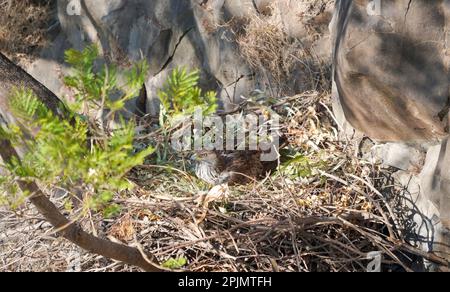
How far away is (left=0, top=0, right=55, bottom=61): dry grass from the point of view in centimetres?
907

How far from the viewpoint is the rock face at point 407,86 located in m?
3.74

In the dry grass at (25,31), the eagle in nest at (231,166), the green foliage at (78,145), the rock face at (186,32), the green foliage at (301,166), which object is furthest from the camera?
the dry grass at (25,31)

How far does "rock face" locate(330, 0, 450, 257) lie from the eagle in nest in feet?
2.55

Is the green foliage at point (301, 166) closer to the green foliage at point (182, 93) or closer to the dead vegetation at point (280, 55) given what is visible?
the dead vegetation at point (280, 55)

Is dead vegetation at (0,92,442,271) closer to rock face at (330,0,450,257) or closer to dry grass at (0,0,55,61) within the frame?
rock face at (330,0,450,257)

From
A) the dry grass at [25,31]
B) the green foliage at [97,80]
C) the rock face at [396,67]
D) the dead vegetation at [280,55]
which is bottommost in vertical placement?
the dry grass at [25,31]

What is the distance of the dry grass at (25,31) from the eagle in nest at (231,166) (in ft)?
17.1

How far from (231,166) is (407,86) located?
1388 millimetres

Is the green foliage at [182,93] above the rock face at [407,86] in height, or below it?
above

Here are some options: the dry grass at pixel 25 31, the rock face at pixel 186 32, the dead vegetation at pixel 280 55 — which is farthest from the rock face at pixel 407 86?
the dry grass at pixel 25 31
